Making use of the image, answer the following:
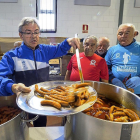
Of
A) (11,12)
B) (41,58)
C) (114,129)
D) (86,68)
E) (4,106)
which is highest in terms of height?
(11,12)

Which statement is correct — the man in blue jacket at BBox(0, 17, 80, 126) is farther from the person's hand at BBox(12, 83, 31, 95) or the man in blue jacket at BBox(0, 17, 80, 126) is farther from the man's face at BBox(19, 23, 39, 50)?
the person's hand at BBox(12, 83, 31, 95)

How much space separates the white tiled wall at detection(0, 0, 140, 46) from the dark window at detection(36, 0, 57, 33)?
4.2 inches

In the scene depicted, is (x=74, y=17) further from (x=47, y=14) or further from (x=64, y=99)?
(x=64, y=99)

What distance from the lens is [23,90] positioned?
0.83 metres

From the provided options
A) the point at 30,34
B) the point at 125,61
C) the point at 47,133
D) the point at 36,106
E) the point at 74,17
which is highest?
the point at 74,17

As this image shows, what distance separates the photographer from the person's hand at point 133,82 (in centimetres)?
153

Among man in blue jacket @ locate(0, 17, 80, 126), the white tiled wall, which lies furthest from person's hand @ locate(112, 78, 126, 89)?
the white tiled wall

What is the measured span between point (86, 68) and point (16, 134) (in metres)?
1.12

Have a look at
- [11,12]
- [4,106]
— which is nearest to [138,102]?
[4,106]

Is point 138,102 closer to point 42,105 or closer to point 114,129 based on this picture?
point 114,129

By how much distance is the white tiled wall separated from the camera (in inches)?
137

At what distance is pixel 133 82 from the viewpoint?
5.02ft

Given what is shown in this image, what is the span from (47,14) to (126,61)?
2.76 meters

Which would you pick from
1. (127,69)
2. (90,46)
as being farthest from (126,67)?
(90,46)
